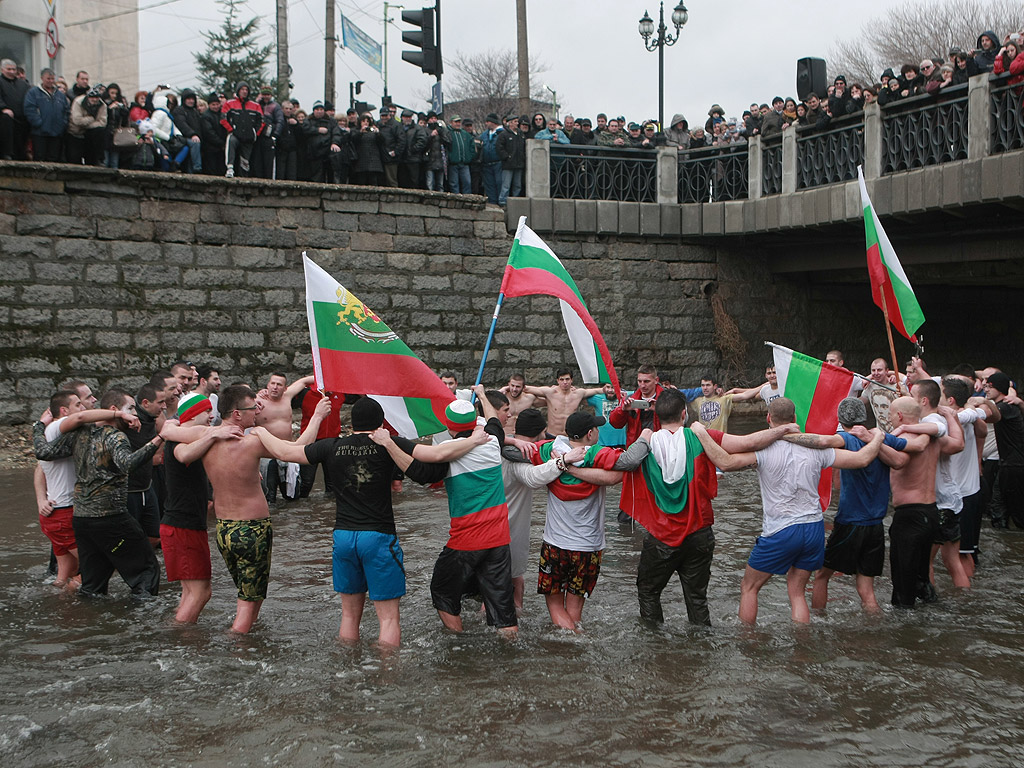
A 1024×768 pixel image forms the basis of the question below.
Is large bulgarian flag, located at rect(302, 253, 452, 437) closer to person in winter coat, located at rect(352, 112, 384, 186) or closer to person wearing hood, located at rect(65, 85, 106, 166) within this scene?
person wearing hood, located at rect(65, 85, 106, 166)

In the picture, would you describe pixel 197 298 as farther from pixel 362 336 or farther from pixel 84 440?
pixel 362 336

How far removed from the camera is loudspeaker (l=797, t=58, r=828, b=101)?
16.2 m

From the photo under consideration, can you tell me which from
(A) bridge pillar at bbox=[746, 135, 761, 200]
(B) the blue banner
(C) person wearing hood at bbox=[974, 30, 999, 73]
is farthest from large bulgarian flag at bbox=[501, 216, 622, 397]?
(B) the blue banner

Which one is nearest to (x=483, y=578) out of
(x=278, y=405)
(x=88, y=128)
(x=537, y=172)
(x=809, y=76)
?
(x=278, y=405)

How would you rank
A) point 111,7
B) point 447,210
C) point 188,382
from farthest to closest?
1. point 111,7
2. point 447,210
3. point 188,382

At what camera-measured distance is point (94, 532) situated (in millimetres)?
6832

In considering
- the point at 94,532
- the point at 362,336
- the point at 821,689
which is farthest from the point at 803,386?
the point at 94,532

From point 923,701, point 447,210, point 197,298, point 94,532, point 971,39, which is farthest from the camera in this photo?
point 971,39

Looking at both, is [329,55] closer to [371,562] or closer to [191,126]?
[191,126]

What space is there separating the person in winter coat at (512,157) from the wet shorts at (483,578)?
1085cm

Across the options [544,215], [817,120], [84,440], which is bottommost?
[84,440]

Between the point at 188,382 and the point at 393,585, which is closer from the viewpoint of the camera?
the point at 393,585

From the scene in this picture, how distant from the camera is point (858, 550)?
6.64m

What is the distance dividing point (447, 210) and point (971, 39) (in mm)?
32737
